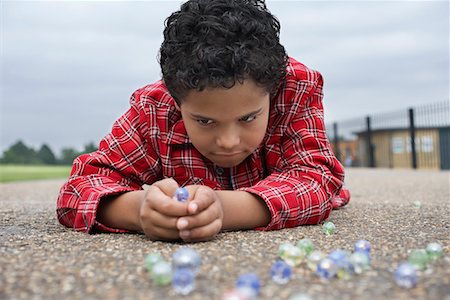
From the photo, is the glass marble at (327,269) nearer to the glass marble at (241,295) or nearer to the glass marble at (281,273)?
the glass marble at (281,273)

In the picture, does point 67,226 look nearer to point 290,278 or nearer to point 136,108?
point 136,108

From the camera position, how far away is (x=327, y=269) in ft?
5.04

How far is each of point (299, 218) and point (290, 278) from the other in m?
0.99

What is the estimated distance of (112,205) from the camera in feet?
7.82

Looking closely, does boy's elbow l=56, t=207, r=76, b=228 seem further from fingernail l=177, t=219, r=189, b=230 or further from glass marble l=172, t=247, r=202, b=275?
glass marble l=172, t=247, r=202, b=275

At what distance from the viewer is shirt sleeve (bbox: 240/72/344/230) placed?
2.42 meters

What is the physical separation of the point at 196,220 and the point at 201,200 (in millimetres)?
83

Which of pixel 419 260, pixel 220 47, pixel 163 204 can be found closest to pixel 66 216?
pixel 163 204

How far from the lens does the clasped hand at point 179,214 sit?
1948 mm

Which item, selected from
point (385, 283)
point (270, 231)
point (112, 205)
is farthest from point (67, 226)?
point (385, 283)

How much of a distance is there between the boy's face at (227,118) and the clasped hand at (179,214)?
29cm

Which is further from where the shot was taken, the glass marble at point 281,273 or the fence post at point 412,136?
Result: the fence post at point 412,136

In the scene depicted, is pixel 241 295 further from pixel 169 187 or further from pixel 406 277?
pixel 169 187

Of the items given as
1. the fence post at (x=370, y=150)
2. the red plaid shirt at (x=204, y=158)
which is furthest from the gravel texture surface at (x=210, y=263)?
the fence post at (x=370, y=150)
